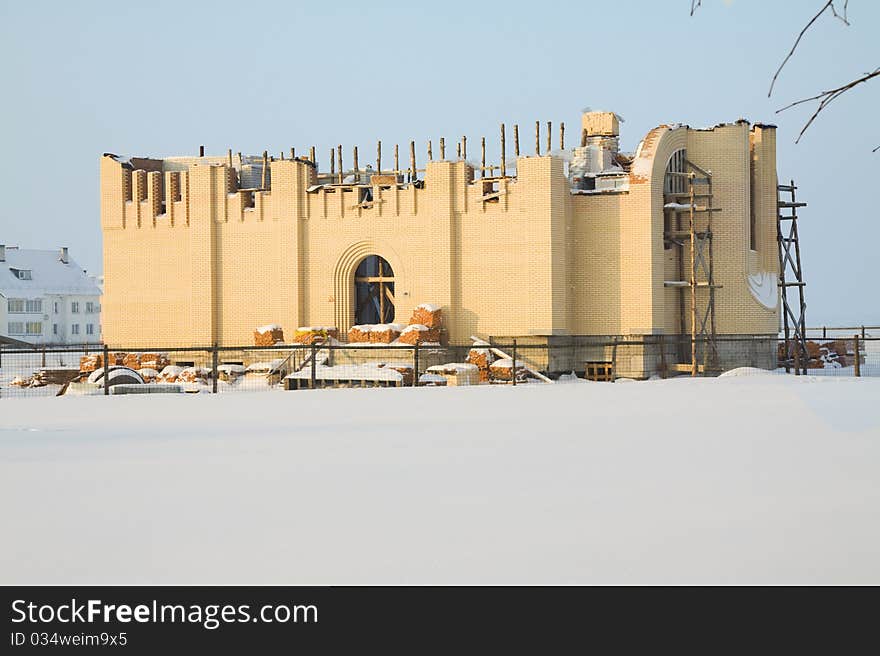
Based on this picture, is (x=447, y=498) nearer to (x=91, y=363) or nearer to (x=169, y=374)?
(x=169, y=374)

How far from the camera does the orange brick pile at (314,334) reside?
34344mm

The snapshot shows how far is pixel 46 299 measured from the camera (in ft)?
244

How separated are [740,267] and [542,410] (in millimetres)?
20403

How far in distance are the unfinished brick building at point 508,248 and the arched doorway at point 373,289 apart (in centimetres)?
9

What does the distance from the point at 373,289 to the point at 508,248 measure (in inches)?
207

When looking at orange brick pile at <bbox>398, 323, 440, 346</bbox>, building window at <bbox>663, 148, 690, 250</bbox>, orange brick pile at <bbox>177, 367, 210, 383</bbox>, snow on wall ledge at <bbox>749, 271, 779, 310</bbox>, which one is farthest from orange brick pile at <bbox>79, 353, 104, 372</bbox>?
snow on wall ledge at <bbox>749, 271, 779, 310</bbox>

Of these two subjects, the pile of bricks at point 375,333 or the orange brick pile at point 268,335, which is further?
the orange brick pile at point 268,335

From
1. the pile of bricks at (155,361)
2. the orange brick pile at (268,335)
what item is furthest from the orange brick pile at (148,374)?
the orange brick pile at (268,335)

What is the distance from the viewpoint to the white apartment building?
238 feet

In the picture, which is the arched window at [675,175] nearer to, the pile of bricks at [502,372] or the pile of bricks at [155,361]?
the pile of bricks at [502,372]

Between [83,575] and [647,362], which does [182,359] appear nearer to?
[647,362]

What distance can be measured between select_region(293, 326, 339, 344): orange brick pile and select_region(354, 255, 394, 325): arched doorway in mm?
1432

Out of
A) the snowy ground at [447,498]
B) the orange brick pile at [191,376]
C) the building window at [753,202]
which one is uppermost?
the building window at [753,202]

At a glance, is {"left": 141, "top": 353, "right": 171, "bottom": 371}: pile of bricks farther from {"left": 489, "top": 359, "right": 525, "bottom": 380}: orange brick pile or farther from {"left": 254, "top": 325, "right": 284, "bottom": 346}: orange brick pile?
{"left": 489, "top": 359, "right": 525, "bottom": 380}: orange brick pile
